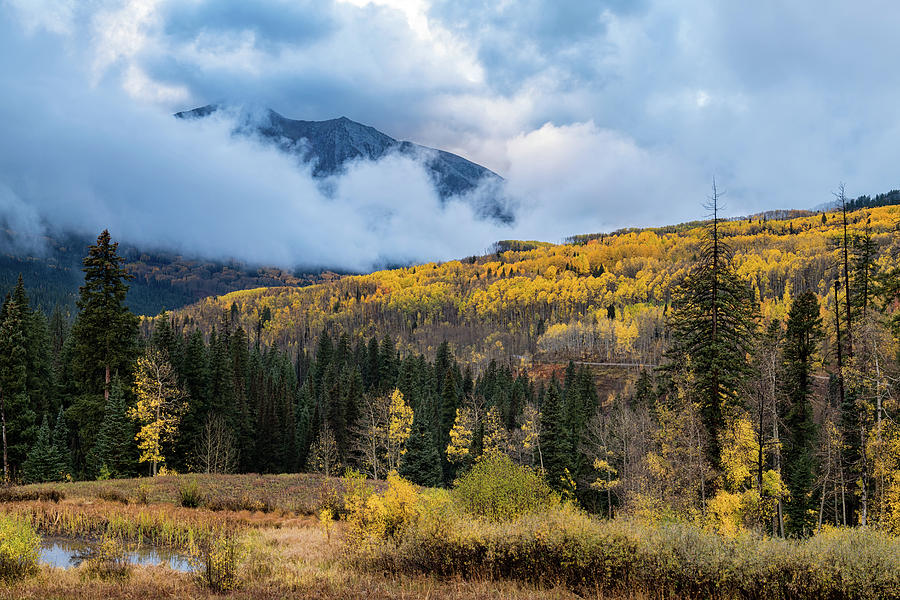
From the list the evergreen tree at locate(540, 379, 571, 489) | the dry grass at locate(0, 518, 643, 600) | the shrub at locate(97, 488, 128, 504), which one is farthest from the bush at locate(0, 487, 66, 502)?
the evergreen tree at locate(540, 379, 571, 489)

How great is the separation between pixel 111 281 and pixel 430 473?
3413 cm

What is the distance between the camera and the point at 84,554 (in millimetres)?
15531

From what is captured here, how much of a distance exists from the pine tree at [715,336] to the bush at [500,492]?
9.41m

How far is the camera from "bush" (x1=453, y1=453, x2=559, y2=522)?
19.4 metres

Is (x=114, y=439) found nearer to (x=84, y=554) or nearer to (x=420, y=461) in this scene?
(x=84, y=554)

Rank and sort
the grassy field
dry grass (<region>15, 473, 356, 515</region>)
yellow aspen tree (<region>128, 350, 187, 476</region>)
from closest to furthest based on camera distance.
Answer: the grassy field, dry grass (<region>15, 473, 356, 515</region>), yellow aspen tree (<region>128, 350, 187, 476</region>)

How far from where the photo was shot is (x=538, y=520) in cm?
1362

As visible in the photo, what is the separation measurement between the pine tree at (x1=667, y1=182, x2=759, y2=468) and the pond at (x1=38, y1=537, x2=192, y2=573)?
22.7 meters

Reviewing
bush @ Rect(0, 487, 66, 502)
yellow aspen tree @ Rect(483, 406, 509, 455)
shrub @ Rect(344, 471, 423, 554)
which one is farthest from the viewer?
yellow aspen tree @ Rect(483, 406, 509, 455)

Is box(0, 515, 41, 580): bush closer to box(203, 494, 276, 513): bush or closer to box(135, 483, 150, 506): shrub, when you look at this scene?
box(135, 483, 150, 506): shrub

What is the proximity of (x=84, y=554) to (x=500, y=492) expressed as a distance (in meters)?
14.0

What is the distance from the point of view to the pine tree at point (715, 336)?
24.3 meters

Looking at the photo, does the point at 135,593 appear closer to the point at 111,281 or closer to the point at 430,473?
the point at 111,281

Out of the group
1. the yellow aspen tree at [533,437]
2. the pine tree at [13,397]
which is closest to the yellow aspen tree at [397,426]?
the yellow aspen tree at [533,437]
